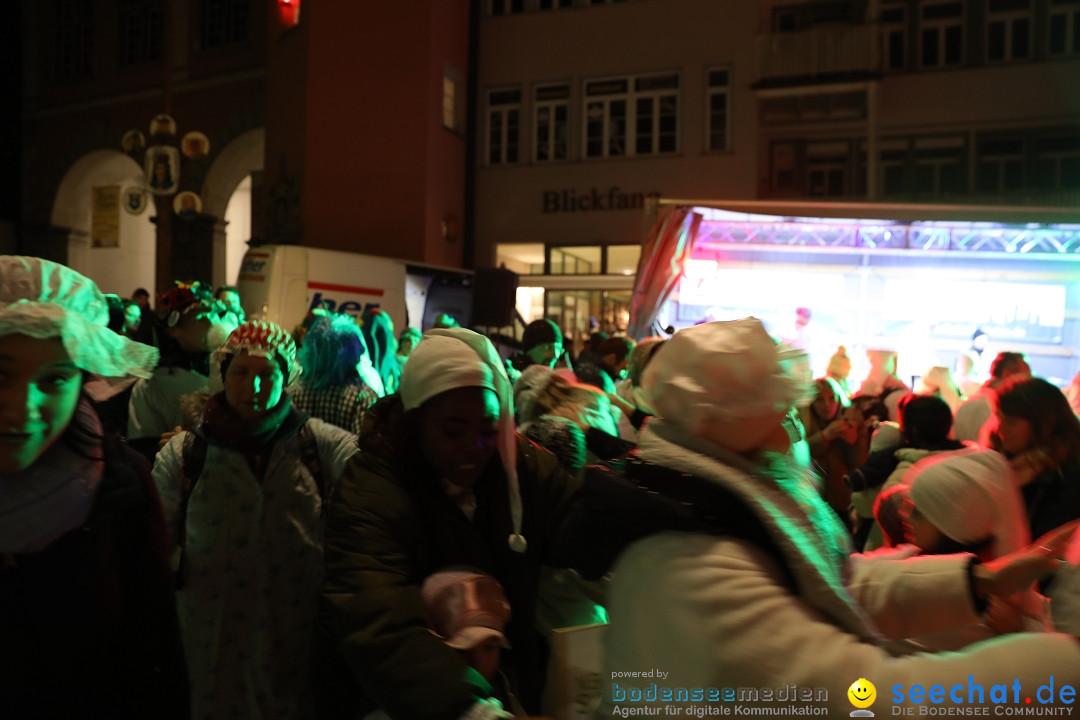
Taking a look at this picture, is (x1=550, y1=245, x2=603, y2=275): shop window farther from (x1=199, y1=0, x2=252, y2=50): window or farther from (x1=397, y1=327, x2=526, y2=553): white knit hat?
(x1=397, y1=327, x2=526, y2=553): white knit hat

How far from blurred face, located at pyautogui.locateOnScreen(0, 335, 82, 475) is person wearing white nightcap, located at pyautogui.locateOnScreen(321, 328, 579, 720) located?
648mm

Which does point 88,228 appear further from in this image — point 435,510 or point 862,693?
point 862,693

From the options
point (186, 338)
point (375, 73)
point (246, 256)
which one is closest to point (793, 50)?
point (375, 73)

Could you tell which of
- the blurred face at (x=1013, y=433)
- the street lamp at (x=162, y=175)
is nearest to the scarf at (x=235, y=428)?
the blurred face at (x=1013, y=433)

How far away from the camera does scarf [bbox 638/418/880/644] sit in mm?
1298

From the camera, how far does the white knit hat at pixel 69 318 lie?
167 cm

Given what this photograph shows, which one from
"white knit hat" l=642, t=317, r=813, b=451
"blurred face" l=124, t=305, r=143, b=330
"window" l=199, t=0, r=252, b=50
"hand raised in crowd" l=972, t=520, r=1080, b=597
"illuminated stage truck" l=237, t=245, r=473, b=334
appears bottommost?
Answer: "hand raised in crowd" l=972, t=520, r=1080, b=597

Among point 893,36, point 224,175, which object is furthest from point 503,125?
point 893,36

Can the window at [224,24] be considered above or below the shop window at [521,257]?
above

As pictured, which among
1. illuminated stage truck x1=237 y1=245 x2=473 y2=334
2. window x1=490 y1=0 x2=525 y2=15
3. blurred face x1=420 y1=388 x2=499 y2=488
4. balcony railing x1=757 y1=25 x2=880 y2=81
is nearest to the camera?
blurred face x1=420 y1=388 x2=499 y2=488

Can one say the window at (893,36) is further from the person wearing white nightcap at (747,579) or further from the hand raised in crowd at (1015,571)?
the person wearing white nightcap at (747,579)

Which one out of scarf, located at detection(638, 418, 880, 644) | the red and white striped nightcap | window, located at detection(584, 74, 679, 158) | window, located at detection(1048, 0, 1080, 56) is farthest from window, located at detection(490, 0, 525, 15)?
scarf, located at detection(638, 418, 880, 644)

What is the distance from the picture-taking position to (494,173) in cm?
2130

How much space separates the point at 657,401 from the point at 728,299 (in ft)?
34.1
